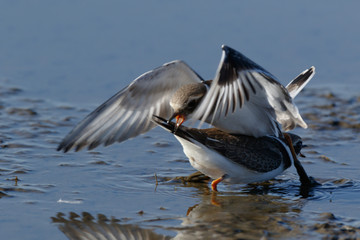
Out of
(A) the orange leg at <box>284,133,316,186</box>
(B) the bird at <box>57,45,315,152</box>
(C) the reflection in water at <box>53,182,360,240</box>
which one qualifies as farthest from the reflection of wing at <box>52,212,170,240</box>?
(A) the orange leg at <box>284,133,316,186</box>

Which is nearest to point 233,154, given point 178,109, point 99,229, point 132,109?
point 178,109

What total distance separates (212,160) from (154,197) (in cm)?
72

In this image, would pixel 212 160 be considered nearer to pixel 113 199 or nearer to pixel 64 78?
pixel 113 199

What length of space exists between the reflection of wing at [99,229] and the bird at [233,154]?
107 cm

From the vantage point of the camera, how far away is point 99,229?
6.25m

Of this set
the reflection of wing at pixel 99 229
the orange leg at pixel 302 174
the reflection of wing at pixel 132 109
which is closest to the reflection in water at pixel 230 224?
the reflection of wing at pixel 99 229

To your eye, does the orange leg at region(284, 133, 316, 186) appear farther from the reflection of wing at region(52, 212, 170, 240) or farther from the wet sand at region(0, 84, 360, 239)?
the reflection of wing at region(52, 212, 170, 240)

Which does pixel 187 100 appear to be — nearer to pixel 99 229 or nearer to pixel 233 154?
pixel 233 154

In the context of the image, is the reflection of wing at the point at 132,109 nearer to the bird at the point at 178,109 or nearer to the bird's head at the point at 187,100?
the bird at the point at 178,109

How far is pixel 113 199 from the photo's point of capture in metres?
7.06

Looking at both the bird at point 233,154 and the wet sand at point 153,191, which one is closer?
the wet sand at point 153,191

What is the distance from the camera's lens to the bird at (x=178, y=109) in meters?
6.72

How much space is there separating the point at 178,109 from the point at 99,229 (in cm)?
140

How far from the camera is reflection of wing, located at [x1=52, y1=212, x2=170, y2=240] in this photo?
6105 mm
